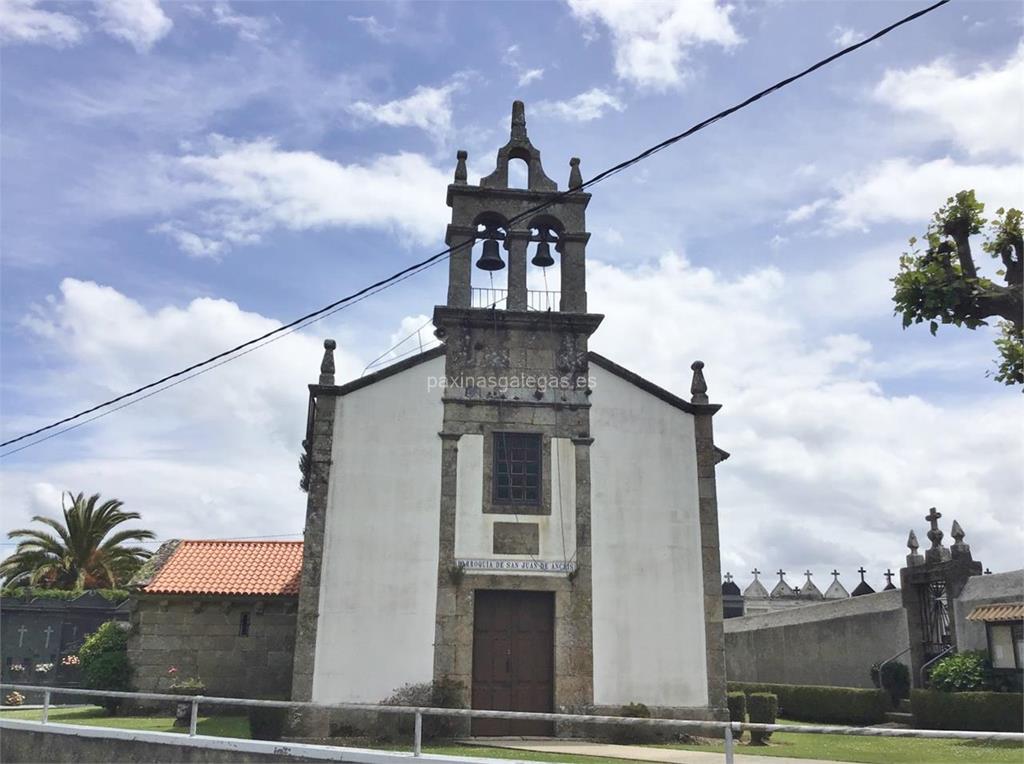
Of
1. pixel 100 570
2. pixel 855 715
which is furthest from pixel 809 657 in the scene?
pixel 100 570

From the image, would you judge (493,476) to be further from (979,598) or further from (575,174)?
(979,598)

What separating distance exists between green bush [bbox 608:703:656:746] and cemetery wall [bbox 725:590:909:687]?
10687 mm

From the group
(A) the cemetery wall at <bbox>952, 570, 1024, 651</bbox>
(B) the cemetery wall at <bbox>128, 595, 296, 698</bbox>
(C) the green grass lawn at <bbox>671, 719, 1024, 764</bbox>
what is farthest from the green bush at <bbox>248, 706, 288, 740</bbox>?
(A) the cemetery wall at <bbox>952, 570, 1024, 651</bbox>

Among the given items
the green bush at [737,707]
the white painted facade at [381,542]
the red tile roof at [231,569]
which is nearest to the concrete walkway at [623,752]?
the white painted facade at [381,542]

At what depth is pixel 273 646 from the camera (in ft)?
61.0

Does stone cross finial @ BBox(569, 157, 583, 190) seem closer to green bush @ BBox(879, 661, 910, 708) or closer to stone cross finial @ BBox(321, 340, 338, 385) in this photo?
stone cross finial @ BBox(321, 340, 338, 385)

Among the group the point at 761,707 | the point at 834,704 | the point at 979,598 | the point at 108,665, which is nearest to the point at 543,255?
the point at 761,707

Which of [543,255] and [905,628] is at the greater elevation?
[543,255]

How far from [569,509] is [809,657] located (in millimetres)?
13699

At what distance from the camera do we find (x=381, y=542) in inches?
635

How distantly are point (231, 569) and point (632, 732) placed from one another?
32.3ft

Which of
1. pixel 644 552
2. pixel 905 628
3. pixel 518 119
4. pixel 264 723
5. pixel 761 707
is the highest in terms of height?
pixel 518 119

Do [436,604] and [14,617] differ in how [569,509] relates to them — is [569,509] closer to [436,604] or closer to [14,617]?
[436,604]

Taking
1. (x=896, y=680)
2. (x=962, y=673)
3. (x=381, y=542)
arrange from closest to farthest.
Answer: (x=381, y=542) < (x=962, y=673) < (x=896, y=680)
